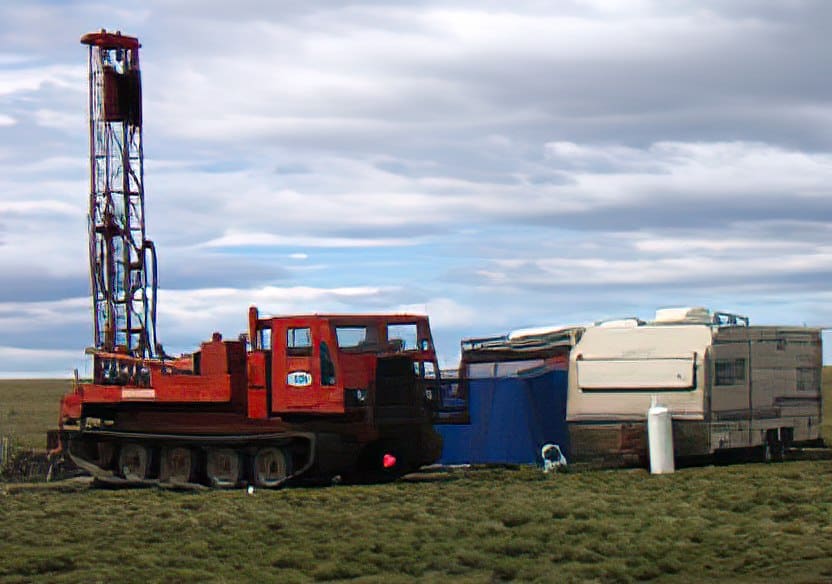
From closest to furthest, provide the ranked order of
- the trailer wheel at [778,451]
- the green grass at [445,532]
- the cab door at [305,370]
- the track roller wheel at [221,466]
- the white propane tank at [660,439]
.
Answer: the green grass at [445,532] → the cab door at [305,370] → the white propane tank at [660,439] → the track roller wheel at [221,466] → the trailer wheel at [778,451]

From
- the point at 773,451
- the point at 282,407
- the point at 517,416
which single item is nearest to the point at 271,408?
the point at 282,407

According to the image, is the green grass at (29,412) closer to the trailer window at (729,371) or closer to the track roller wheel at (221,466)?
the track roller wheel at (221,466)

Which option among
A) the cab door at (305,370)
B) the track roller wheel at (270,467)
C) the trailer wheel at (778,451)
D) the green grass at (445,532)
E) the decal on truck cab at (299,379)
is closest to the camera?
the green grass at (445,532)

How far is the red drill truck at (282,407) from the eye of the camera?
2241 cm

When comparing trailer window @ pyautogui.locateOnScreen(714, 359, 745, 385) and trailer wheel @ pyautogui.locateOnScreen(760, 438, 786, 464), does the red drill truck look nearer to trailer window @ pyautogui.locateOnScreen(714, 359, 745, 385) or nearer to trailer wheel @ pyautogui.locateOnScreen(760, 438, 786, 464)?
trailer window @ pyautogui.locateOnScreen(714, 359, 745, 385)

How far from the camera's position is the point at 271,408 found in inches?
903

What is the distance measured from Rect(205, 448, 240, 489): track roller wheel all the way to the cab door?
1.42 meters

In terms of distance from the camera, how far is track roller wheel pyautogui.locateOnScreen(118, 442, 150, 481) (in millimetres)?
24734

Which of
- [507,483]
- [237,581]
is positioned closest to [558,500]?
[507,483]

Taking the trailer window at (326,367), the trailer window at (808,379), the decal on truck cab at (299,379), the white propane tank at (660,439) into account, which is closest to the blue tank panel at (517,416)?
the white propane tank at (660,439)

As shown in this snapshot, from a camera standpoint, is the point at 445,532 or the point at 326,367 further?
the point at 326,367

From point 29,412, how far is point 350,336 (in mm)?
38522

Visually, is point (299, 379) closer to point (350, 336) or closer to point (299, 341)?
point (299, 341)

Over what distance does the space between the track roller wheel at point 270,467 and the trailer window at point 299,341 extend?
69.7 inches
